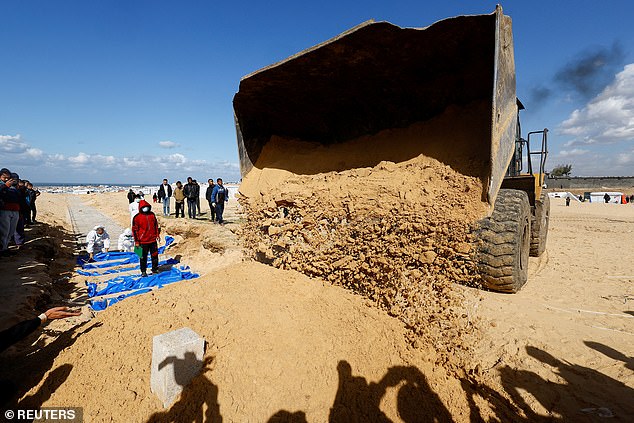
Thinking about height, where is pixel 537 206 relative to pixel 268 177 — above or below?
below

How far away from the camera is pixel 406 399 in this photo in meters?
2.02

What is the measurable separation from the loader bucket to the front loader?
0.01m

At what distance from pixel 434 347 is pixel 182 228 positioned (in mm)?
8167

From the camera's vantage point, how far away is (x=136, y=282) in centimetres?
538

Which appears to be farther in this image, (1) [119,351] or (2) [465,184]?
(2) [465,184]

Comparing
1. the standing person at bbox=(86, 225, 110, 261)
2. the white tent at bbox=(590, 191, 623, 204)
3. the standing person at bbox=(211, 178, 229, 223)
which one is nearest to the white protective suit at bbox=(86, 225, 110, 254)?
the standing person at bbox=(86, 225, 110, 261)

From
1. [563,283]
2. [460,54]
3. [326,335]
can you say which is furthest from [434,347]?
[563,283]

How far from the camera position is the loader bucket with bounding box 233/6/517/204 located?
2.88m

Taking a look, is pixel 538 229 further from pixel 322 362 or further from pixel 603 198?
pixel 603 198

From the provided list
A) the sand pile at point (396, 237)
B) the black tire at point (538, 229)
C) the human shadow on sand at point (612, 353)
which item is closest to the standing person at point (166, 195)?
the sand pile at point (396, 237)

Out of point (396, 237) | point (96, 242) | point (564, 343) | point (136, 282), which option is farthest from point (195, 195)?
point (564, 343)

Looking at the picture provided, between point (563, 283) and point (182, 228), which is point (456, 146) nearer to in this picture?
point (563, 283)
